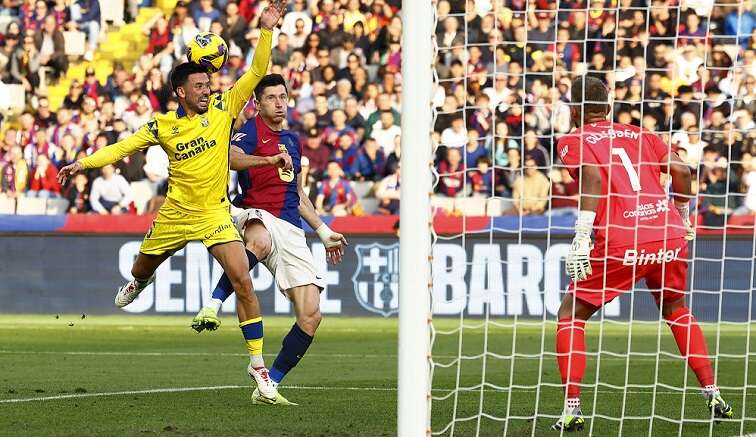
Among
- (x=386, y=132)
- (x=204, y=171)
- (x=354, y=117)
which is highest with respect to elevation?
(x=354, y=117)

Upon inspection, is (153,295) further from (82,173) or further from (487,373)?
(487,373)

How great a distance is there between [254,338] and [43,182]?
10.7 metres

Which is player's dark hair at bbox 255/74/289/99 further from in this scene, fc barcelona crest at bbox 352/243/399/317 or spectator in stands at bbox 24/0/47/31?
spectator in stands at bbox 24/0/47/31

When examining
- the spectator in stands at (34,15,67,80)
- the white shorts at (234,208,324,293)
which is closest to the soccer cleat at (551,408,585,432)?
the white shorts at (234,208,324,293)

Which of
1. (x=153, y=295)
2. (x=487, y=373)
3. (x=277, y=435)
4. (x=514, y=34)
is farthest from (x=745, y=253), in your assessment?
(x=277, y=435)

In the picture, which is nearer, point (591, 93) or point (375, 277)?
point (591, 93)

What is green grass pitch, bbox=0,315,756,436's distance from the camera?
769 centimetres

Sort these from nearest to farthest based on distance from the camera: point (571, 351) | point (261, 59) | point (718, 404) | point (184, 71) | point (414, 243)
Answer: point (414, 243) → point (571, 351) → point (718, 404) → point (261, 59) → point (184, 71)

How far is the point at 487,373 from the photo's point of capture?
36.9ft

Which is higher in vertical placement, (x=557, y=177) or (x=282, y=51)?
(x=282, y=51)

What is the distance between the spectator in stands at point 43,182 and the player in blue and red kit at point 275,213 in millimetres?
9934

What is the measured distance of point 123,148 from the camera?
28.6ft

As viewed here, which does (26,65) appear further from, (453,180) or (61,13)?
(453,180)

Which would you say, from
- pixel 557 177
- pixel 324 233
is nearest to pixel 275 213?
pixel 324 233
